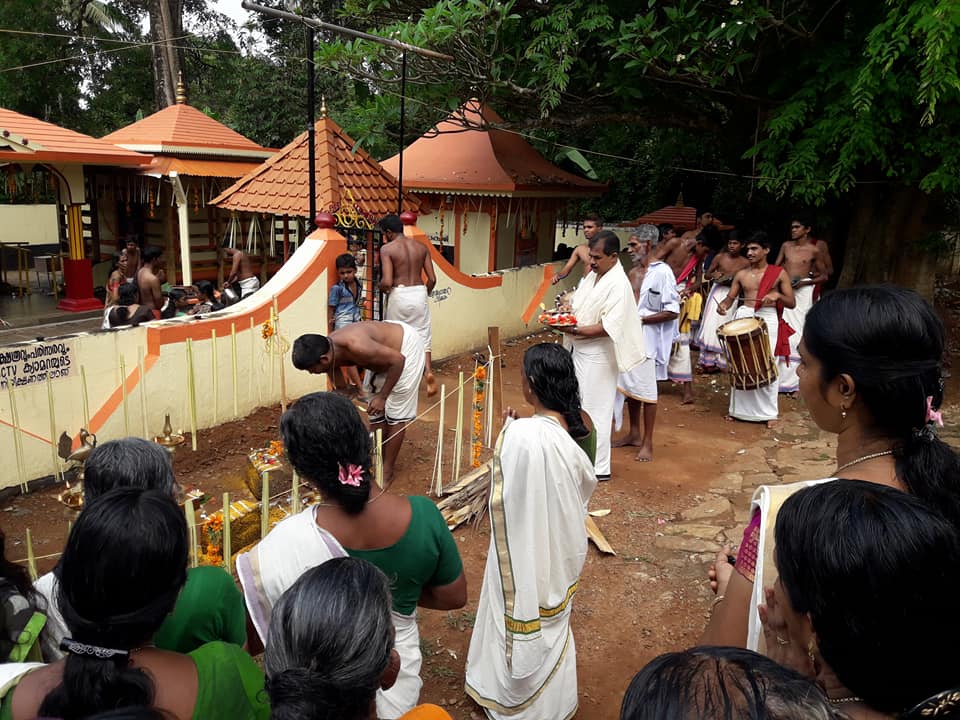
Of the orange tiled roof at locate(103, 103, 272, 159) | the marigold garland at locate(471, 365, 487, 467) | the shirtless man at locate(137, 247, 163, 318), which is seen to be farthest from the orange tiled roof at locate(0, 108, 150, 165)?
the marigold garland at locate(471, 365, 487, 467)

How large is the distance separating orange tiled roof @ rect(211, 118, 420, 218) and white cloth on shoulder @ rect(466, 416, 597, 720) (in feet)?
21.8

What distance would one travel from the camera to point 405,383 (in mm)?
5496

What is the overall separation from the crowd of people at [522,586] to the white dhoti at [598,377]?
2428 mm

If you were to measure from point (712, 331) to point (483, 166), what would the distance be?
6.13 m

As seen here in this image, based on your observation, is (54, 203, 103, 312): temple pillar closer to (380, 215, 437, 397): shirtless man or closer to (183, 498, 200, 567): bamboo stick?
(380, 215, 437, 397): shirtless man

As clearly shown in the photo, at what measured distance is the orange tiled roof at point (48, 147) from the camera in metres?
10.4

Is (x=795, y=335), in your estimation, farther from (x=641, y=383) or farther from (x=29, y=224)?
(x=29, y=224)

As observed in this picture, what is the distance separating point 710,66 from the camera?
8.57 m

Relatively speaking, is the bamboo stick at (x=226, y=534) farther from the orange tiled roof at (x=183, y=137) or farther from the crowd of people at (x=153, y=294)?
the orange tiled roof at (x=183, y=137)

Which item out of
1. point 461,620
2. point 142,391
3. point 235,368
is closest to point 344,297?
point 235,368

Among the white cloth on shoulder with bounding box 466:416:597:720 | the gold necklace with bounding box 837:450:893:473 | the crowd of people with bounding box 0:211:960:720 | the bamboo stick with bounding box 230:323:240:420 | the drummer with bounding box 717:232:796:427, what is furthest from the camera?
the drummer with bounding box 717:232:796:427

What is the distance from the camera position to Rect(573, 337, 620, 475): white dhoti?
564 cm

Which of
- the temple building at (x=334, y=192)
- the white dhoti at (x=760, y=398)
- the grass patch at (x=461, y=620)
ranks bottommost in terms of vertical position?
the grass patch at (x=461, y=620)

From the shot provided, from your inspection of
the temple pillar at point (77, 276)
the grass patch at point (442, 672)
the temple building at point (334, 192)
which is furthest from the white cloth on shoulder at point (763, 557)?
the temple pillar at point (77, 276)
